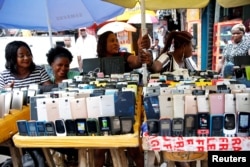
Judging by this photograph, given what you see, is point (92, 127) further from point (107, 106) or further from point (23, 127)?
point (23, 127)

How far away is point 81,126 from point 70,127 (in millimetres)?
65

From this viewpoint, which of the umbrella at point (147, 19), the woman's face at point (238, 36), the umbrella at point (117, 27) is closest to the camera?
the woman's face at point (238, 36)

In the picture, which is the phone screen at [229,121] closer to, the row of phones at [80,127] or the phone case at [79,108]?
the row of phones at [80,127]

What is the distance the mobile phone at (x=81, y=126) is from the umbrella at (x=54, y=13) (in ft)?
8.81

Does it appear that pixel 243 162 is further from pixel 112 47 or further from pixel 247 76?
pixel 112 47

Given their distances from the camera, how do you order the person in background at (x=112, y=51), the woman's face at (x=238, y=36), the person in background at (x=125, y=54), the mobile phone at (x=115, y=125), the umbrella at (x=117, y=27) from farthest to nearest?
the umbrella at (x=117, y=27)
the woman's face at (x=238, y=36)
the person in background at (x=112, y=51)
the person in background at (x=125, y=54)
the mobile phone at (x=115, y=125)

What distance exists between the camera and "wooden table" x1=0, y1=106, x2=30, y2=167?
6.36 ft

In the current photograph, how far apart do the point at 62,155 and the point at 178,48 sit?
5.24ft

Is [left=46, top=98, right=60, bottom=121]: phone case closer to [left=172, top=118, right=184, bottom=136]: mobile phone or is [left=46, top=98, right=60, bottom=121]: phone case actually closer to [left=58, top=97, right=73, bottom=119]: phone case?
[left=58, top=97, right=73, bottom=119]: phone case

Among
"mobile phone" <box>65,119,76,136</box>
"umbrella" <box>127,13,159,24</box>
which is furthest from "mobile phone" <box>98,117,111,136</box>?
"umbrella" <box>127,13,159,24</box>

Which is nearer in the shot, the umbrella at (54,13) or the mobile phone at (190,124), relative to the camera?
the mobile phone at (190,124)

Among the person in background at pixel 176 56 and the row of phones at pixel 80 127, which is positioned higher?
the person in background at pixel 176 56

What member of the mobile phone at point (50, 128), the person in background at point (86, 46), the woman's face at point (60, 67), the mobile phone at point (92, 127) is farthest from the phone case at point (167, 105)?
the person in background at point (86, 46)

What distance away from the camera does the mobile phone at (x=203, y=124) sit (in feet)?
5.09
